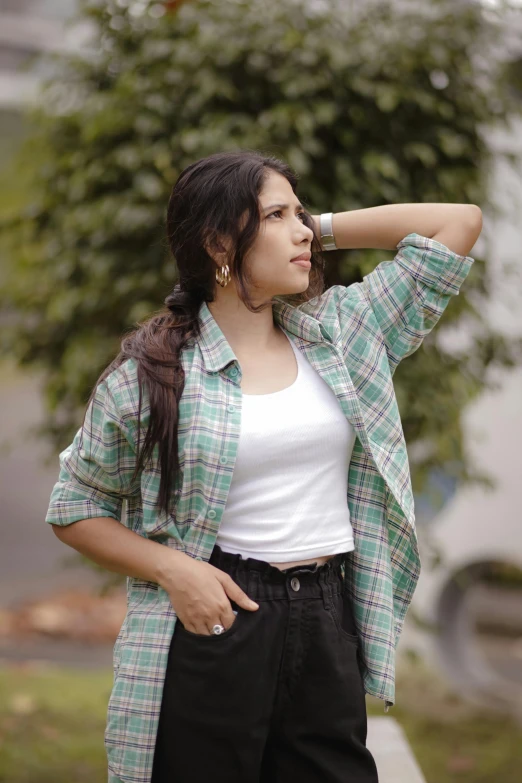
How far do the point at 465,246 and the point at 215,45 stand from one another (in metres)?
1.28

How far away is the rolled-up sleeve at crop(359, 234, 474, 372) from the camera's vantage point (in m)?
1.70

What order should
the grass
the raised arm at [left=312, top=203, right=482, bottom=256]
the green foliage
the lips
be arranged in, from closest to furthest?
the lips
the raised arm at [left=312, top=203, right=482, bottom=256]
the green foliage
the grass

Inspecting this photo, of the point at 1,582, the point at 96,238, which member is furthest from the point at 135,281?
the point at 1,582

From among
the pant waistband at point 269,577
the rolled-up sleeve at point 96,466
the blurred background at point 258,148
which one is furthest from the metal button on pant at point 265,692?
the blurred background at point 258,148

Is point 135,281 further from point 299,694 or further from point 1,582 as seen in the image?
point 1,582

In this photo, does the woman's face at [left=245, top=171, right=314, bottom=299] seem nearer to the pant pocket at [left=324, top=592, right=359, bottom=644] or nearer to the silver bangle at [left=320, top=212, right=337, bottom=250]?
the silver bangle at [left=320, top=212, right=337, bottom=250]

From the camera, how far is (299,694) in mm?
1569

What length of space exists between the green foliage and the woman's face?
3.27ft

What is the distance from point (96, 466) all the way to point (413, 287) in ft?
2.09

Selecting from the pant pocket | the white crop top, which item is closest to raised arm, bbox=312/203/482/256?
the white crop top

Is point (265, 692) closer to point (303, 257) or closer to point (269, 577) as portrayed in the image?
point (269, 577)

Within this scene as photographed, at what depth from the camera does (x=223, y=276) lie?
1.66 metres

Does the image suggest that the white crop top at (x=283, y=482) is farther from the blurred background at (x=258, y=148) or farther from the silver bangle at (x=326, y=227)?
the blurred background at (x=258, y=148)

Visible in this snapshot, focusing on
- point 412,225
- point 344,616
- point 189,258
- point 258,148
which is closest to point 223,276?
point 189,258
